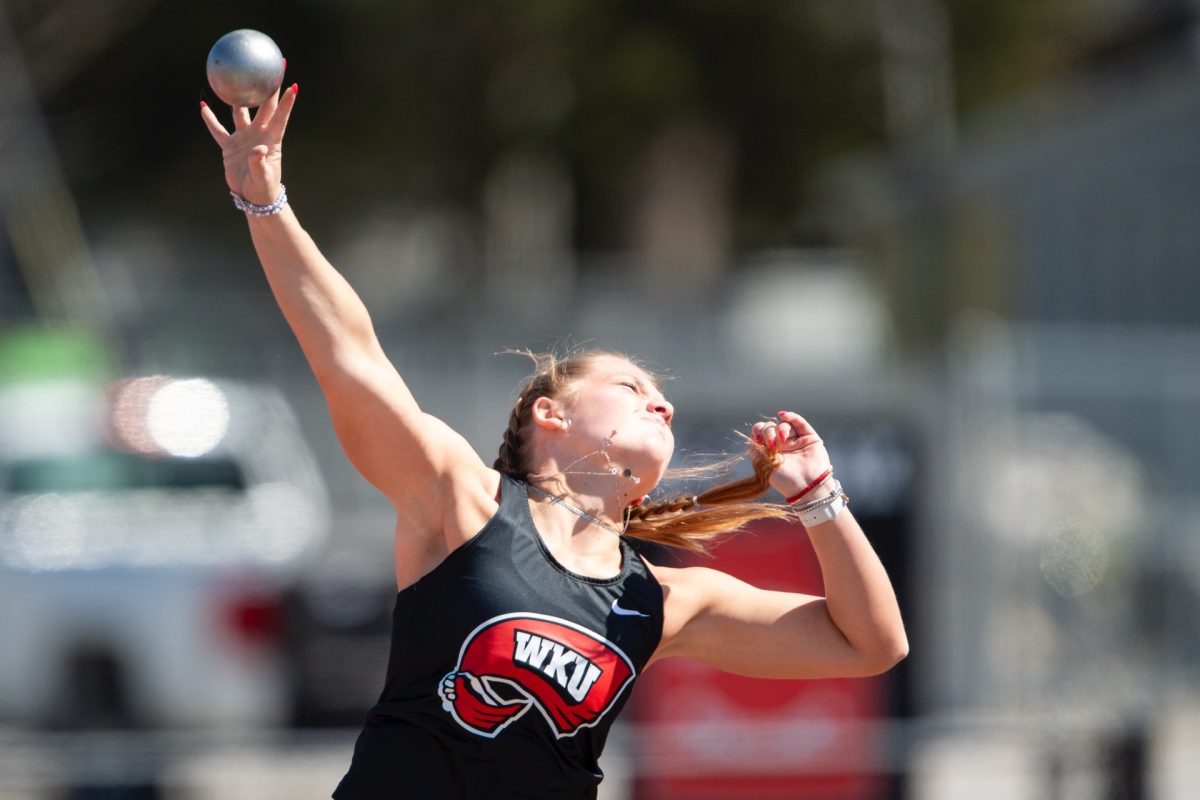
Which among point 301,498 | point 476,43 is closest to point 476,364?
point 301,498

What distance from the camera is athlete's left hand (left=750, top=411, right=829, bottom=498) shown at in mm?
3488

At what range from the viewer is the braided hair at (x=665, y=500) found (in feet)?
11.3

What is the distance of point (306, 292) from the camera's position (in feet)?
9.98

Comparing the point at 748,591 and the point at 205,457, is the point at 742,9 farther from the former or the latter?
the point at 748,591

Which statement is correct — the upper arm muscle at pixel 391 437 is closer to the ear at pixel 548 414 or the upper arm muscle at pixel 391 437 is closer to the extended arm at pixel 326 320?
the extended arm at pixel 326 320

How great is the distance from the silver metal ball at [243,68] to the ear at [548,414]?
31.2 inches

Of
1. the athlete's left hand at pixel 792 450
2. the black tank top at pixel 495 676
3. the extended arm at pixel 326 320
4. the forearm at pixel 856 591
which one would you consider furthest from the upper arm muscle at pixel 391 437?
the forearm at pixel 856 591

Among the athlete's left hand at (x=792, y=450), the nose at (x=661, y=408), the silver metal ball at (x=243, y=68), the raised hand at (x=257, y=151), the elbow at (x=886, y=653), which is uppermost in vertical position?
the silver metal ball at (x=243, y=68)

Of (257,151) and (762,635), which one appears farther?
(762,635)

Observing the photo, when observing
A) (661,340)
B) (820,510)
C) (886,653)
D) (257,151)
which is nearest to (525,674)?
(820,510)

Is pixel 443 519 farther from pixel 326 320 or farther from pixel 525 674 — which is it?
pixel 326 320

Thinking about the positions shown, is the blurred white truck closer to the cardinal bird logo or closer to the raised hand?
the cardinal bird logo

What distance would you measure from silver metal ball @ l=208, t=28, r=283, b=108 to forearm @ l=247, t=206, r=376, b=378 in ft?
0.68

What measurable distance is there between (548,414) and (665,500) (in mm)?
422
